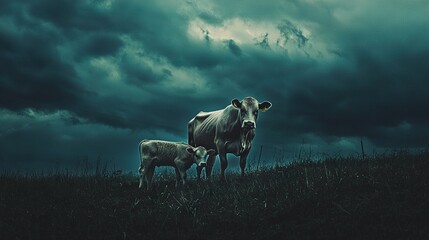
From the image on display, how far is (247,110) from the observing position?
13.0 meters

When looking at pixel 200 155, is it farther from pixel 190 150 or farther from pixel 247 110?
pixel 247 110

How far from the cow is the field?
1839 millimetres

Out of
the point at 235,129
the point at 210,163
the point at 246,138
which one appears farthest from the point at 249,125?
the point at 210,163

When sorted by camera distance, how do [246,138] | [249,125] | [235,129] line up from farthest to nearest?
[246,138] → [235,129] → [249,125]

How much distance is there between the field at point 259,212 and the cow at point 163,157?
6.03ft

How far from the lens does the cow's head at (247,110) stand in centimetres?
1258

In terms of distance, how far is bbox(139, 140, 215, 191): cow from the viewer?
13602 millimetres

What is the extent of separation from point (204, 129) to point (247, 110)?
2.90 meters

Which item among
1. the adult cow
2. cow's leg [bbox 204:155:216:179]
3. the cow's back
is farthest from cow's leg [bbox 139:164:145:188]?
cow's leg [bbox 204:155:216:179]

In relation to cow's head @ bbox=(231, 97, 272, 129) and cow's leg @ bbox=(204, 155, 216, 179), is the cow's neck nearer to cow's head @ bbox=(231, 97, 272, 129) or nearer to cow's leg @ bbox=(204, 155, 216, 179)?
cow's head @ bbox=(231, 97, 272, 129)

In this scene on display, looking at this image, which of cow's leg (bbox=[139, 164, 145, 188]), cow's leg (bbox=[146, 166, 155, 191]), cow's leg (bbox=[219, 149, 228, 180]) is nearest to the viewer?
cow's leg (bbox=[146, 166, 155, 191])

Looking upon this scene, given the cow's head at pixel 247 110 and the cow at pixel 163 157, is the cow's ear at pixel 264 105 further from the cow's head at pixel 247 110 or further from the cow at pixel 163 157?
the cow at pixel 163 157

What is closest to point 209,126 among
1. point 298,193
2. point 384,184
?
point 298,193

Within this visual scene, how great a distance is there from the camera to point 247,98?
13.3m
